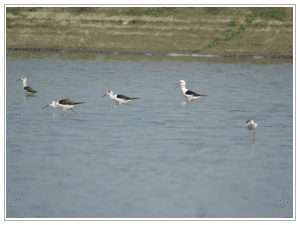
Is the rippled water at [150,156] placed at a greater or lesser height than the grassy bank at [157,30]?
lesser

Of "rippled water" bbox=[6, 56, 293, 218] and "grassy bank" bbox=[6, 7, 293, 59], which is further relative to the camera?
"grassy bank" bbox=[6, 7, 293, 59]

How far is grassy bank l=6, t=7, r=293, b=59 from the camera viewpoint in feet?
137

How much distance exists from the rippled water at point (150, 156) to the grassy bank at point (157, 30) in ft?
62.8

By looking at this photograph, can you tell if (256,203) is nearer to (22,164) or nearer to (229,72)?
(22,164)

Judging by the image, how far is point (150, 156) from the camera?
1120cm

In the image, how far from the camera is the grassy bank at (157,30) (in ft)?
137

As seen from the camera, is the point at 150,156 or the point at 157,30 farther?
the point at 157,30

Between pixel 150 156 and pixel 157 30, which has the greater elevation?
pixel 157 30

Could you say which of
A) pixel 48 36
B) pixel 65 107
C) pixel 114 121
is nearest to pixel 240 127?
pixel 114 121

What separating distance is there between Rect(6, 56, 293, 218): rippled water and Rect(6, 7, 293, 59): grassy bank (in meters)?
19.1

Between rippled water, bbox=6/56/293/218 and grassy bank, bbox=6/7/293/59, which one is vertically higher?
grassy bank, bbox=6/7/293/59

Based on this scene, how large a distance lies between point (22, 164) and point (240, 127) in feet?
23.4

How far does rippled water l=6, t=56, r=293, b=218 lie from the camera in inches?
328

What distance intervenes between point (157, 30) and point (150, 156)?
34.4m
